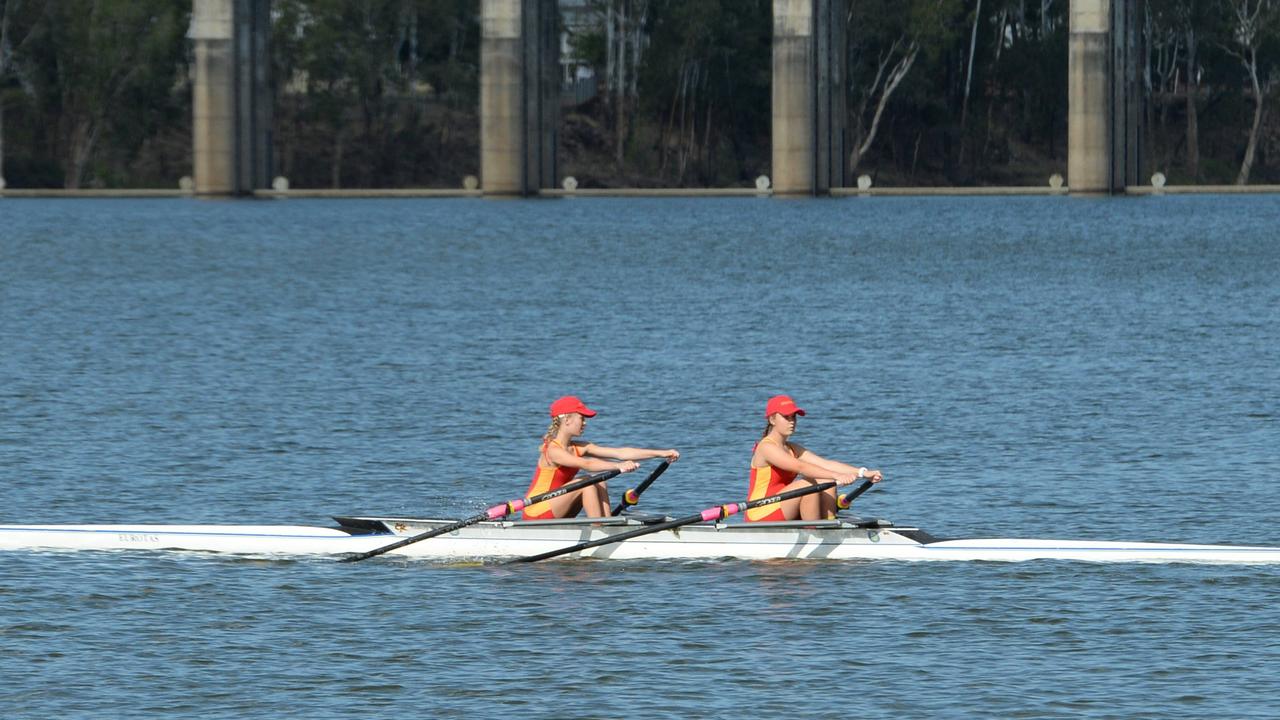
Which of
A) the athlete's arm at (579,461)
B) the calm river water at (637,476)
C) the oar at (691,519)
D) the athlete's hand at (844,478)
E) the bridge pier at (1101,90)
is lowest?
the calm river water at (637,476)

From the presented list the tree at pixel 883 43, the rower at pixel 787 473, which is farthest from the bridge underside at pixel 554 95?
the rower at pixel 787 473

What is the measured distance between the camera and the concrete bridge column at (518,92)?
12238 cm

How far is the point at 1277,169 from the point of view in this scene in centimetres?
14250

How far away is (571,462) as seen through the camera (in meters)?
21.3

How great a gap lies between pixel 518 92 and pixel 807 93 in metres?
15.6

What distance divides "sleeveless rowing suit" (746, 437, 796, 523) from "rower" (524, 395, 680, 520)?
0.82 metres

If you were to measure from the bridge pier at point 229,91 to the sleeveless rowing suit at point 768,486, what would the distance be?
347 ft

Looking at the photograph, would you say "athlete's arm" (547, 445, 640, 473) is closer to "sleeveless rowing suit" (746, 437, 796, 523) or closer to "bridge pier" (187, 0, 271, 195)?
"sleeveless rowing suit" (746, 437, 796, 523)

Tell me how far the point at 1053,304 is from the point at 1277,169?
87943 millimetres

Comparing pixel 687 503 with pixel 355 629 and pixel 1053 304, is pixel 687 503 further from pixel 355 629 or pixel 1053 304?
pixel 1053 304

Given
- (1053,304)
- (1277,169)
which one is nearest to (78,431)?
(1053,304)

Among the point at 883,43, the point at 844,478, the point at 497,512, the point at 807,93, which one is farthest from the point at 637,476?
the point at 883,43

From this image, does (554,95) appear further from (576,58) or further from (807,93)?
(576,58)

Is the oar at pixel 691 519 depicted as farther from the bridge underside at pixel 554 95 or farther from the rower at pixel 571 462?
the bridge underside at pixel 554 95
